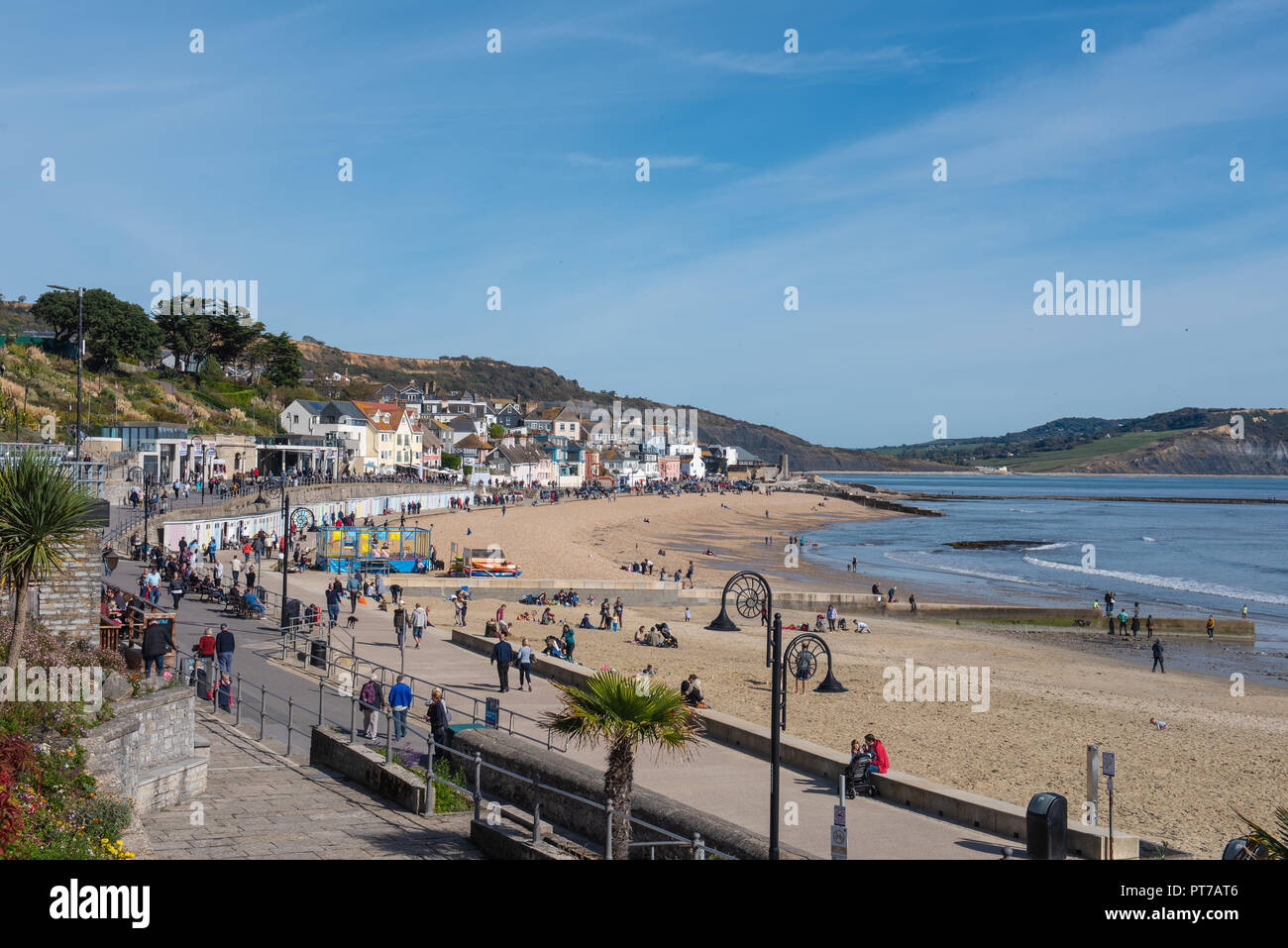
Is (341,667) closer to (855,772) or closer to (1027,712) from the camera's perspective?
(855,772)

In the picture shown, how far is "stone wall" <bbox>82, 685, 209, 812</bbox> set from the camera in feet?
32.2

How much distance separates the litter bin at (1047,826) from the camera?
27.8ft

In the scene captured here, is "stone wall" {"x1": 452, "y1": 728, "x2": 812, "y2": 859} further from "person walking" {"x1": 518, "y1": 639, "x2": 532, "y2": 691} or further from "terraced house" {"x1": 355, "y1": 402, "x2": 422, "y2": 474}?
"terraced house" {"x1": 355, "y1": 402, "x2": 422, "y2": 474}

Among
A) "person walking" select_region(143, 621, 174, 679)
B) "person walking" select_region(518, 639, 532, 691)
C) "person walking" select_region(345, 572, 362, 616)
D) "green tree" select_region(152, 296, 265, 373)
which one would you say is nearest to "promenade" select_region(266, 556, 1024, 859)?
"person walking" select_region(518, 639, 532, 691)

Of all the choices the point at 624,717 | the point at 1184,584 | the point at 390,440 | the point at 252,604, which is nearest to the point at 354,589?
the point at 252,604

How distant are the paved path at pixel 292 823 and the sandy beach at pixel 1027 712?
989 cm

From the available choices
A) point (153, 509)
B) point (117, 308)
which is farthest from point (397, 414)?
point (153, 509)

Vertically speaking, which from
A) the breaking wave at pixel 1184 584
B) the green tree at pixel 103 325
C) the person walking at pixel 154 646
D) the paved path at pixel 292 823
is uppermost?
the green tree at pixel 103 325

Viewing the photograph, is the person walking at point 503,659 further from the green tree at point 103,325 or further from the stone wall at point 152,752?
the green tree at point 103,325

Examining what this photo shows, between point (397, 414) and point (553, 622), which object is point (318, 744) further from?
point (397, 414)

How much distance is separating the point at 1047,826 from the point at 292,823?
7607 mm

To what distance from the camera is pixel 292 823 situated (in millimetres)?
10227

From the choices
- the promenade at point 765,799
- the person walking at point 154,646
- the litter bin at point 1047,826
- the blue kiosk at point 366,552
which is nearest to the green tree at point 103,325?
the blue kiosk at point 366,552
